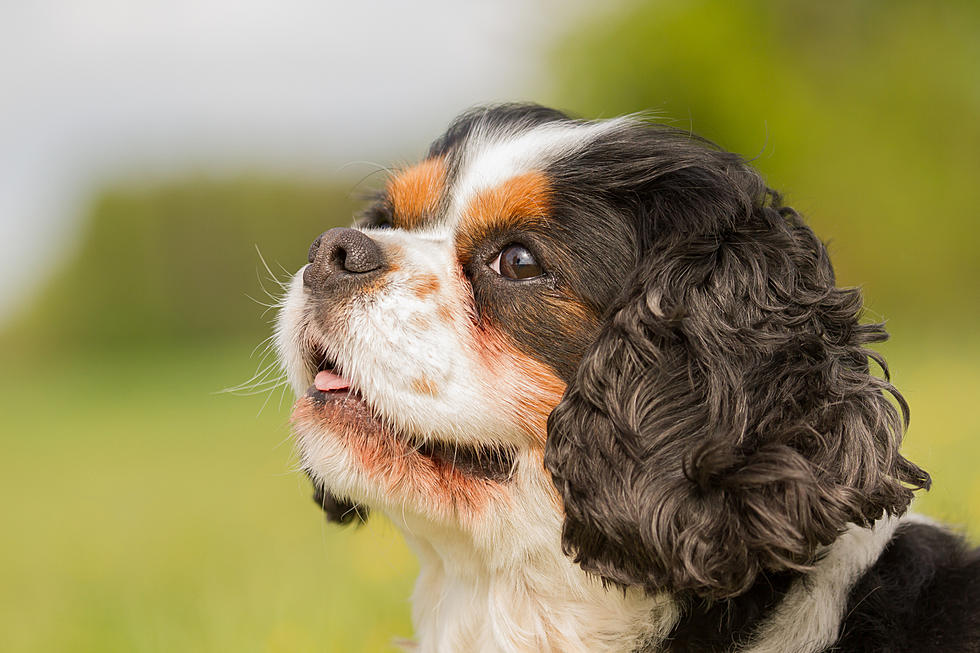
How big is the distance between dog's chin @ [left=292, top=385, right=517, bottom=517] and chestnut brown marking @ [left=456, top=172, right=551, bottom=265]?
64 centimetres

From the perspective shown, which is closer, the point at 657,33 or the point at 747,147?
the point at 747,147

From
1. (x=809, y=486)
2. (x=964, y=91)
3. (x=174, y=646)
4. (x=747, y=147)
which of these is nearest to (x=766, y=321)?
(x=809, y=486)

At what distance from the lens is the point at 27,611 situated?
6031mm

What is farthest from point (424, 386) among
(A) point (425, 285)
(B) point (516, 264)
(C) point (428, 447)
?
(B) point (516, 264)

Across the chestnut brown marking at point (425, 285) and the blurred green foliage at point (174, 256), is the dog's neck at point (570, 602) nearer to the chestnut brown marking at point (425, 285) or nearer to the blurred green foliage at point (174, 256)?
the chestnut brown marking at point (425, 285)

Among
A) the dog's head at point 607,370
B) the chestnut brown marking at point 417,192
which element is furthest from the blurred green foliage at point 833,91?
the dog's head at point 607,370

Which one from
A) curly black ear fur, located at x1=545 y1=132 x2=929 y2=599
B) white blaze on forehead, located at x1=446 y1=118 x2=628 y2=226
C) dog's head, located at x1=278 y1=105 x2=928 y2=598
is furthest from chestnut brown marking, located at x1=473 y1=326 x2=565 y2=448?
white blaze on forehead, located at x1=446 y1=118 x2=628 y2=226

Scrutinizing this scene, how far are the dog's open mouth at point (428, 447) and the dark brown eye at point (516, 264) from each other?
57 centimetres

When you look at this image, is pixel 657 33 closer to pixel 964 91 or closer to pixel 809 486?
pixel 964 91

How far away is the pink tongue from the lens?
3049mm

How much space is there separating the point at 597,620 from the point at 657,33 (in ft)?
93.6

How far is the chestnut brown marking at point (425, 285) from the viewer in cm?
300

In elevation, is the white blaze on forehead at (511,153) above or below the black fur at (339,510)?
above

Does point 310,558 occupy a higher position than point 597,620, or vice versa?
Answer: point 597,620
